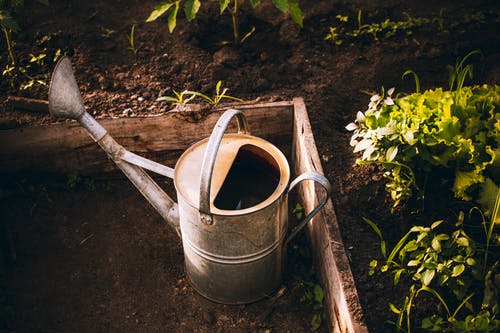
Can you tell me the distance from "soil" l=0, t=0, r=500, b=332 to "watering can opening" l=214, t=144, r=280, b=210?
33 cm

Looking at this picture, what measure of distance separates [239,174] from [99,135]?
0.63 metres

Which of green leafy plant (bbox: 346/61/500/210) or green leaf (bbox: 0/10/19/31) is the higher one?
green leaf (bbox: 0/10/19/31)

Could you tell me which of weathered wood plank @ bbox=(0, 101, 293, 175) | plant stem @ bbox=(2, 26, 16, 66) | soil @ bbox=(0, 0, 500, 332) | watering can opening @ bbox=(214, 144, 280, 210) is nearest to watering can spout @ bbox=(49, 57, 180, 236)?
watering can opening @ bbox=(214, 144, 280, 210)

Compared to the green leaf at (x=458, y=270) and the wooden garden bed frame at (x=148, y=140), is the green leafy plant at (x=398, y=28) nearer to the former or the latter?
the wooden garden bed frame at (x=148, y=140)

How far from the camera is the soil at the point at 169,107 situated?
218 cm

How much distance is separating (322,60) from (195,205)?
1416mm

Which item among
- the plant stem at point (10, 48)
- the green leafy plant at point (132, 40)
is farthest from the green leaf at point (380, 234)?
the plant stem at point (10, 48)

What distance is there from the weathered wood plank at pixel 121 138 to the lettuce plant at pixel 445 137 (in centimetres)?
68

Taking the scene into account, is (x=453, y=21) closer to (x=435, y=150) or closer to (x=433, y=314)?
(x=435, y=150)

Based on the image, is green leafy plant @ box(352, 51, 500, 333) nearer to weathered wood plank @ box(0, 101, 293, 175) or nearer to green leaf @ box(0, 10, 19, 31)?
weathered wood plank @ box(0, 101, 293, 175)

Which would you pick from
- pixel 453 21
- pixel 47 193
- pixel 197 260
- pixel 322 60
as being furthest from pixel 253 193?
pixel 453 21

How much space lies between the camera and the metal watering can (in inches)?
70.5

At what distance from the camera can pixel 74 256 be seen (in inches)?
95.9

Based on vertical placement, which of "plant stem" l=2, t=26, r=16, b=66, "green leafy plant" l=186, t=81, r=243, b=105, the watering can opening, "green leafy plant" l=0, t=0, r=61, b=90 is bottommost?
the watering can opening
